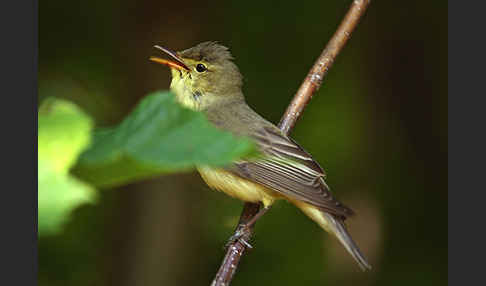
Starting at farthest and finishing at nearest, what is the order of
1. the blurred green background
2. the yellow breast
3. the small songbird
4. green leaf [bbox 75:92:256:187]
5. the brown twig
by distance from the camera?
1. the blurred green background
2. the yellow breast
3. the small songbird
4. the brown twig
5. green leaf [bbox 75:92:256:187]

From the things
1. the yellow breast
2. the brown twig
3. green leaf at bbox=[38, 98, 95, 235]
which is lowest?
green leaf at bbox=[38, 98, 95, 235]

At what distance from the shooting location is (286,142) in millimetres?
4324

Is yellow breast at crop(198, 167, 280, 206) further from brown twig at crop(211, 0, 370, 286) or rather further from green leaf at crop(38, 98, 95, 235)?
green leaf at crop(38, 98, 95, 235)

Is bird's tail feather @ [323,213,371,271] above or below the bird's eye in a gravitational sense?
below

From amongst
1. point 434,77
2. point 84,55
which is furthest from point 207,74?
point 434,77

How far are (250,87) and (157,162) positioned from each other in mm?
5113

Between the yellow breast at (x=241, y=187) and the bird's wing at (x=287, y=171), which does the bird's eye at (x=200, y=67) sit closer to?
the bird's wing at (x=287, y=171)

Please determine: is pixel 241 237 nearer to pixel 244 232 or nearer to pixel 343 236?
pixel 244 232

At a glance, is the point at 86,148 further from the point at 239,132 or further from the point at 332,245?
the point at 332,245

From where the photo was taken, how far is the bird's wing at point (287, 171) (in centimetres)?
397

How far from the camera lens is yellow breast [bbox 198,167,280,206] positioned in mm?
4184

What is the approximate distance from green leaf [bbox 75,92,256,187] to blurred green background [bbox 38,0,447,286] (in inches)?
179

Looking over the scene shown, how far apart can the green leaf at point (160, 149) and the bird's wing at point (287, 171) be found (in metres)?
2.96

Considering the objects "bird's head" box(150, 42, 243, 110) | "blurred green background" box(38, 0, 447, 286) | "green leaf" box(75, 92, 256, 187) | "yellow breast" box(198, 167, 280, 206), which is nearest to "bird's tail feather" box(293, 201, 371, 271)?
"yellow breast" box(198, 167, 280, 206)
